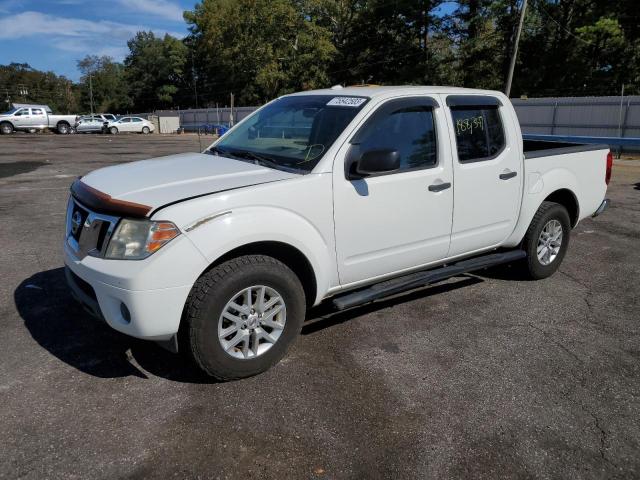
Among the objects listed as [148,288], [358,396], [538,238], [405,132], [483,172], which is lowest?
[358,396]

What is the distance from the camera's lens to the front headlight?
282cm

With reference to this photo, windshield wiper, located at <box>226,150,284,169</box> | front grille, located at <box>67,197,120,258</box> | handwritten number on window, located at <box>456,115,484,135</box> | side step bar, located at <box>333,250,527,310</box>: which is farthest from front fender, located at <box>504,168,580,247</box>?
front grille, located at <box>67,197,120,258</box>

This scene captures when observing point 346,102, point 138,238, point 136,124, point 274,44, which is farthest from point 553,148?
point 274,44

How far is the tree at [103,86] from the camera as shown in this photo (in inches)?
3816

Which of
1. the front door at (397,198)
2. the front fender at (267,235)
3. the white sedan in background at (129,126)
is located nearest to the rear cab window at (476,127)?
the front door at (397,198)

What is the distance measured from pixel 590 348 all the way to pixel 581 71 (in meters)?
36.7

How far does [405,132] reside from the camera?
391 centimetres

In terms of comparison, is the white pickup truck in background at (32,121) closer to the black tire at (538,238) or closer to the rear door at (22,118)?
the rear door at (22,118)

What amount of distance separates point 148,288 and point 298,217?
3.33 feet

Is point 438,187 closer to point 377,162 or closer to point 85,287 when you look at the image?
point 377,162

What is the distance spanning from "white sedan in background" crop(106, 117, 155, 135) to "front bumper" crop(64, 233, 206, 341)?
4238 centimetres

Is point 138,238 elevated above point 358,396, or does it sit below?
above

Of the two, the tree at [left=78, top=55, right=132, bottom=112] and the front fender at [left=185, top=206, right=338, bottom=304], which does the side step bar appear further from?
the tree at [left=78, top=55, right=132, bottom=112]

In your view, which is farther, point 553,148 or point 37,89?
point 37,89
